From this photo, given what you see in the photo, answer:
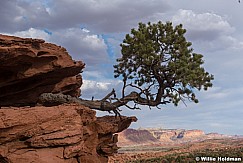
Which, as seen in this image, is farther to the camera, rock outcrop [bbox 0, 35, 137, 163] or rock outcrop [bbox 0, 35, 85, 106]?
rock outcrop [bbox 0, 35, 85, 106]

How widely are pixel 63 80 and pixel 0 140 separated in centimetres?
757

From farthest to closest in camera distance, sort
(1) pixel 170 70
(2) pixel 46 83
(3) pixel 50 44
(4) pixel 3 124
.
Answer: (1) pixel 170 70 → (2) pixel 46 83 → (3) pixel 50 44 → (4) pixel 3 124

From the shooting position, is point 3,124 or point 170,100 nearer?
point 3,124

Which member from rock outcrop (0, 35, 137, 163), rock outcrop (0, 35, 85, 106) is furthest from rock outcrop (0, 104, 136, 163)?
rock outcrop (0, 35, 85, 106)

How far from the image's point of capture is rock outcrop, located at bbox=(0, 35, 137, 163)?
12898 mm

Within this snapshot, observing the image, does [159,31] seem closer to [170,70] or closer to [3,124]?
[170,70]

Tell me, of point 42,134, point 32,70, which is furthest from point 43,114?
point 32,70

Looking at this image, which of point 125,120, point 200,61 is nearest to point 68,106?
point 125,120

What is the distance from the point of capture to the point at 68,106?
15469 mm

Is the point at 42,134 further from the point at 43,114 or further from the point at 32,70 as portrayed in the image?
the point at 32,70

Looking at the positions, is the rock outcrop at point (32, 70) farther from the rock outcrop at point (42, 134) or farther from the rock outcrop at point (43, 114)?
the rock outcrop at point (42, 134)

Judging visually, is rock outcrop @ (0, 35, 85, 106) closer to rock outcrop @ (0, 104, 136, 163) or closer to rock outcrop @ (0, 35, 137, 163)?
rock outcrop @ (0, 35, 137, 163)

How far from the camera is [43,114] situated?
13.8m

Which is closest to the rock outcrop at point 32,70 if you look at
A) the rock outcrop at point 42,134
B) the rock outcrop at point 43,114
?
the rock outcrop at point 43,114
